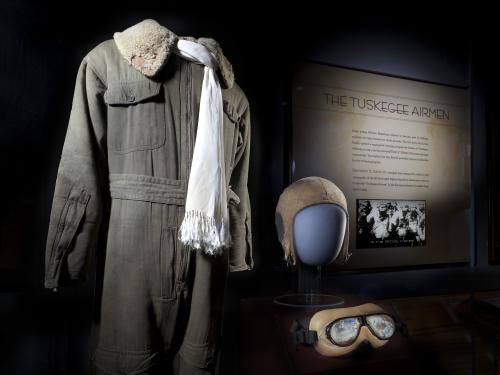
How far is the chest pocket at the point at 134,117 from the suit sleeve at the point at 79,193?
2.0 inches

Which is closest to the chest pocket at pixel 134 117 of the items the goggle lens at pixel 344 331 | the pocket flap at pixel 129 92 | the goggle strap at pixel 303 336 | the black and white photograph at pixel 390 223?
the pocket flap at pixel 129 92

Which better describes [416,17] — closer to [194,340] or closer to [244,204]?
[244,204]

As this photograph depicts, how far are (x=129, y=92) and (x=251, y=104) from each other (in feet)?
3.64

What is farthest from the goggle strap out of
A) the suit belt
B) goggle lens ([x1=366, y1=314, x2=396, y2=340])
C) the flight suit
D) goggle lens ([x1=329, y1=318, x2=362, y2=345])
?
the suit belt

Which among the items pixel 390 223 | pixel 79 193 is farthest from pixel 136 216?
pixel 390 223

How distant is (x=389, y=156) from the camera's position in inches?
128

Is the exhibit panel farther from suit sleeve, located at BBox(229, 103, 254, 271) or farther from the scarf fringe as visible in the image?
the scarf fringe

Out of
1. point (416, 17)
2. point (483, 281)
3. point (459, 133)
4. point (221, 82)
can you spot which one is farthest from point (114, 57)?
point (483, 281)

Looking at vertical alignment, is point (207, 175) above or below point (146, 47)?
below

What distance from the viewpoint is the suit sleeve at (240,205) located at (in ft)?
7.08

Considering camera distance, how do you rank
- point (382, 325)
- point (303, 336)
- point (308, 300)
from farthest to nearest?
point (308, 300), point (382, 325), point (303, 336)

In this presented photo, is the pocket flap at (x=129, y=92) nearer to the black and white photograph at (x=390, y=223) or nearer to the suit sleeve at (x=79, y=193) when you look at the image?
the suit sleeve at (x=79, y=193)

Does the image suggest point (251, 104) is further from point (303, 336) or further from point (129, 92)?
point (303, 336)

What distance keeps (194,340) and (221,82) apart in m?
1.02
